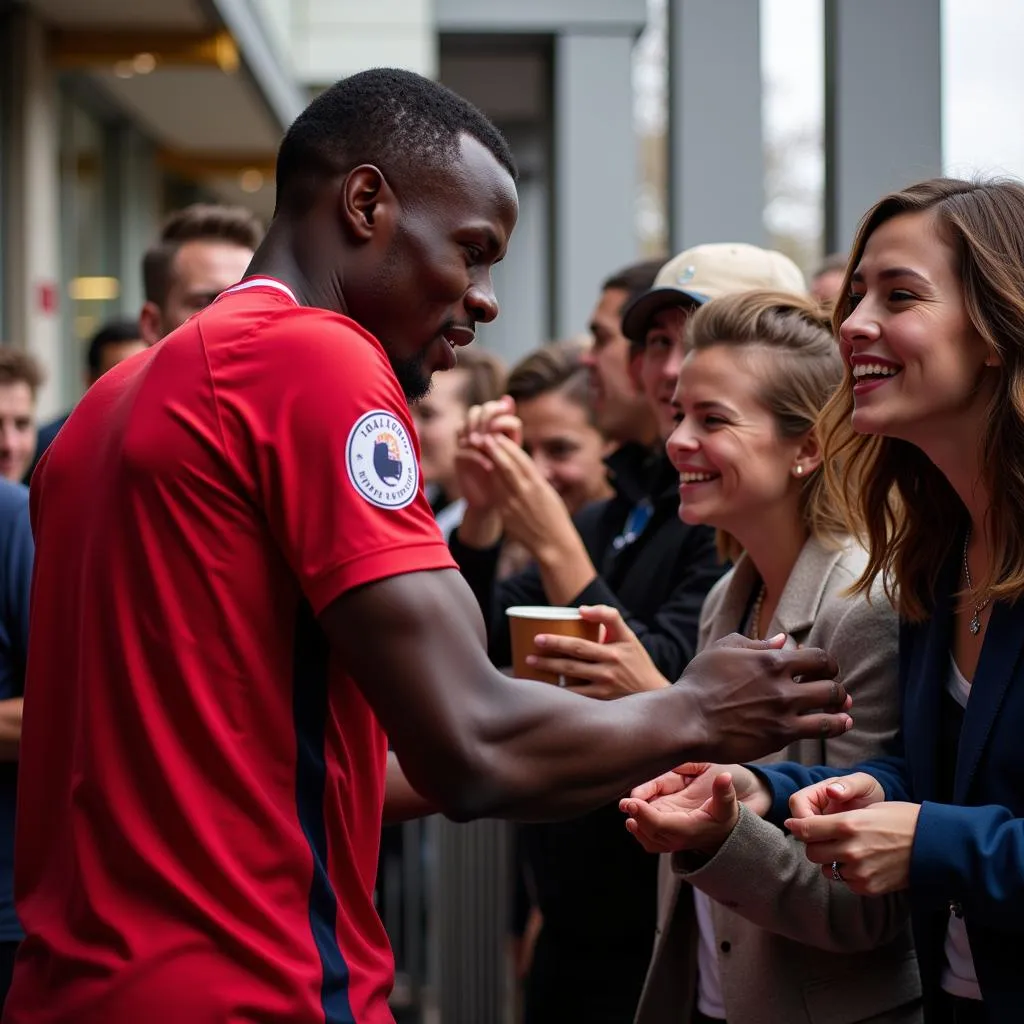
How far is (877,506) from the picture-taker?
256 centimetres

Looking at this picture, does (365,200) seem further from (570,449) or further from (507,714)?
(570,449)

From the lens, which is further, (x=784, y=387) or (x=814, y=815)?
(x=784, y=387)

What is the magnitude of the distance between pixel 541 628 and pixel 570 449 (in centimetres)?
232

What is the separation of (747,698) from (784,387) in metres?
1.15

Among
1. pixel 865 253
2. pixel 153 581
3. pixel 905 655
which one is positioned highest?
pixel 865 253

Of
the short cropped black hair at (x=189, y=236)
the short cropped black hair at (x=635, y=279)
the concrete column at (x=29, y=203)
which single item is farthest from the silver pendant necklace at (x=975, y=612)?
the concrete column at (x=29, y=203)

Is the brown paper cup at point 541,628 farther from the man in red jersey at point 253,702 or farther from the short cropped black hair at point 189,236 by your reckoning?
the short cropped black hair at point 189,236

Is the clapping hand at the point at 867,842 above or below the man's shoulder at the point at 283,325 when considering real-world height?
below

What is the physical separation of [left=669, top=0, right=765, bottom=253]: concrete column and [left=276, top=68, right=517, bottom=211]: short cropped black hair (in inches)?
154

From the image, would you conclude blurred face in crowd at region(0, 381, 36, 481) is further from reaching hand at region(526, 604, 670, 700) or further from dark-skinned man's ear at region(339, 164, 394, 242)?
dark-skinned man's ear at region(339, 164, 394, 242)

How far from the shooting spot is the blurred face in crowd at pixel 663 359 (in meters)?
3.47

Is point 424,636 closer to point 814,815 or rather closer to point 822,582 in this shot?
point 814,815

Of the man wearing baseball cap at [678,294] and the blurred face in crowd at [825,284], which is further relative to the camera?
the blurred face in crowd at [825,284]

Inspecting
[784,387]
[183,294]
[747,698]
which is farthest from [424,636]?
[183,294]
